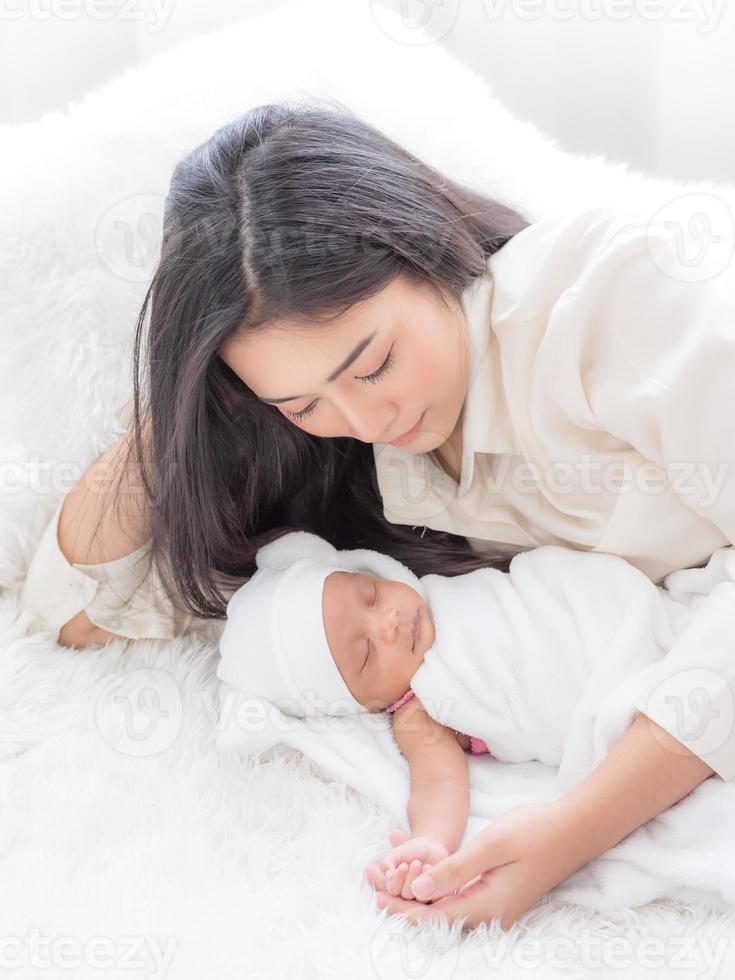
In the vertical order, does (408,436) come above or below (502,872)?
above

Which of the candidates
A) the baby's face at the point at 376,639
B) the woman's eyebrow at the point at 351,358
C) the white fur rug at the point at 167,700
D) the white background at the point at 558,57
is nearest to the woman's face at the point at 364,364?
the woman's eyebrow at the point at 351,358

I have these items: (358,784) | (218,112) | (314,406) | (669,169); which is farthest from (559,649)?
(669,169)

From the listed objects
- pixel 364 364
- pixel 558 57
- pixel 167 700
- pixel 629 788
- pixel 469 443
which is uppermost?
pixel 558 57

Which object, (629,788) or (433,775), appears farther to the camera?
(433,775)

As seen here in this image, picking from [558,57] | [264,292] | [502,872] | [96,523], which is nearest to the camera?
[502,872]

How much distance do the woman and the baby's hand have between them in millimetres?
19

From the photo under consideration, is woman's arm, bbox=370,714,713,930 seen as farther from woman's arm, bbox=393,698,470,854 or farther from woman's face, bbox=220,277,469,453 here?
woman's face, bbox=220,277,469,453

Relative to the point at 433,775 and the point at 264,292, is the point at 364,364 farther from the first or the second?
the point at 433,775

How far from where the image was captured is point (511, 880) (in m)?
0.88

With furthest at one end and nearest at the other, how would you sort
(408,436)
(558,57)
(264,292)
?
1. (558,57)
2. (408,436)
3. (264,292)

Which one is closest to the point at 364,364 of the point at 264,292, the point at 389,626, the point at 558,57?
the point at 264,292

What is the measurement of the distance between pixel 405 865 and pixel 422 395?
1.51 feet

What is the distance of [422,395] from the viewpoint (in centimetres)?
106

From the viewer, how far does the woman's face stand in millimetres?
1008
